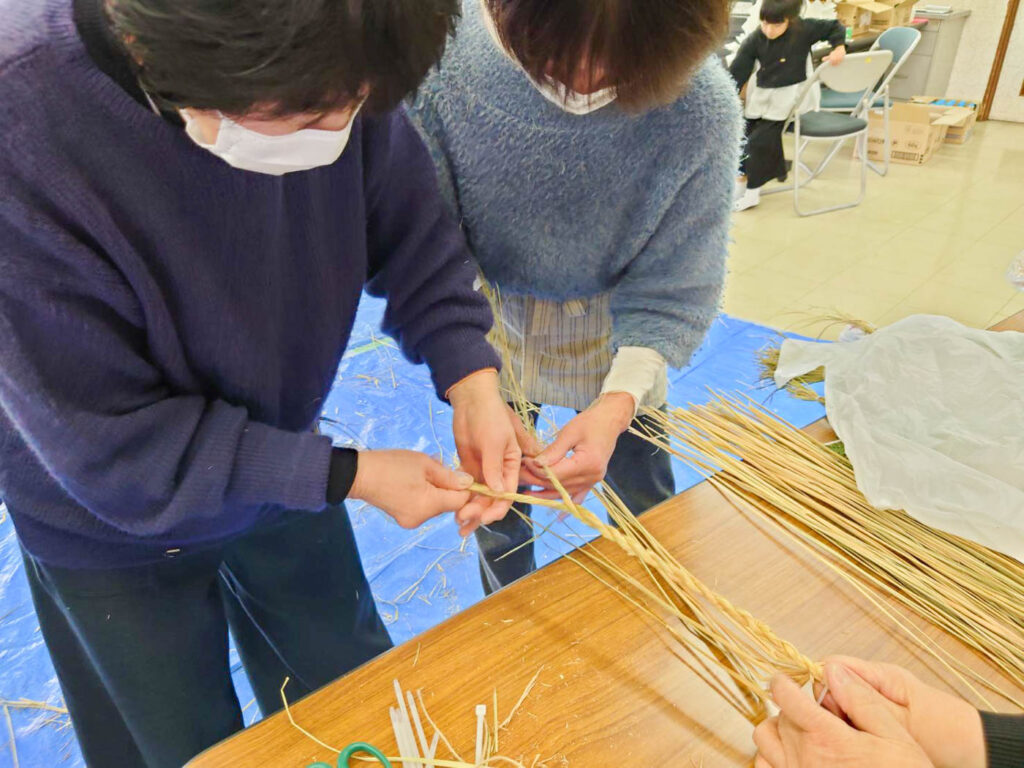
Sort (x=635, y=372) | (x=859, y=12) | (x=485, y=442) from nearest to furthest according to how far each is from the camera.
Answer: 1. (x=485, y=442)
2. (x=635, y=372)
3. (x=859, y=12)

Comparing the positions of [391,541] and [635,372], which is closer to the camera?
[635,372]

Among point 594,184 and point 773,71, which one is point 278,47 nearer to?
point 594,184

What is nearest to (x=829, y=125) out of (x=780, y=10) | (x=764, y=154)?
(x=764, y=154)

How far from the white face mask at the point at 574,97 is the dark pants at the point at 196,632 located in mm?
737

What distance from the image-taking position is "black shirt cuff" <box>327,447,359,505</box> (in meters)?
0.87

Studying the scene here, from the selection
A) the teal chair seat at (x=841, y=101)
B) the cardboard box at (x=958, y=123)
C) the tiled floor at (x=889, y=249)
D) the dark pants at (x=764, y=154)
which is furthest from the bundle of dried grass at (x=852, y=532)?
the cardboard box at (x=958, y=123)

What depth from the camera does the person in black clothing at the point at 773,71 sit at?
4.58 meters

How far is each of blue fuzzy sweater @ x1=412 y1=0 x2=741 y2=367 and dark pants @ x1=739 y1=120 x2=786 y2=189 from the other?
3.88 m

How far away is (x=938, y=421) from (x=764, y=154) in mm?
4016

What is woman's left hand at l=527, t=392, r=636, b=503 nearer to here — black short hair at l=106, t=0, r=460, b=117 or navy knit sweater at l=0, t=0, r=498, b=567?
navy knit sweater at l=0, t=0, r=498, b=567

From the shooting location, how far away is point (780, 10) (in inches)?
178

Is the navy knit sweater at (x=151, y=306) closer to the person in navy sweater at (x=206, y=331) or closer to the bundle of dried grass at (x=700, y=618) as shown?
the person in navy sweater at (x=206, y=331)

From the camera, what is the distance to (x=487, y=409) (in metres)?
1.12

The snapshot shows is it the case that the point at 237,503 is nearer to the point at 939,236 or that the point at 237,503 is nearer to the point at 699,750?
the point at 699,750
